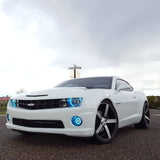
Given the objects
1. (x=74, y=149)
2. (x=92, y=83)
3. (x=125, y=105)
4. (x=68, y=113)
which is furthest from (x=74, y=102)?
(x=125, y=105)

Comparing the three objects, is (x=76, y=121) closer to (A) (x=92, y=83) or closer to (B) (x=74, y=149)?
(B) (x=74, y=149)

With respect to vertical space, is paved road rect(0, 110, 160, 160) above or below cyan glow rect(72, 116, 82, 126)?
below

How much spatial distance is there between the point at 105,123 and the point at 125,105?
0.96 metres

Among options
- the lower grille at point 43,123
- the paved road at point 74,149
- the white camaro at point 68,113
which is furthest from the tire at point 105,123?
the lower grille at point 43,123

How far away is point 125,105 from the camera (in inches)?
159

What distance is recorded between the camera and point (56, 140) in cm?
340

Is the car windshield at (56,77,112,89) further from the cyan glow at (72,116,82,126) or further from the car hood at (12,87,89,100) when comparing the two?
the cyan glow at (72,116,82,126)

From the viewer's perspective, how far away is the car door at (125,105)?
12.4ft

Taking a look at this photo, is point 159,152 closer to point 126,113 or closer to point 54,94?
point 126,113

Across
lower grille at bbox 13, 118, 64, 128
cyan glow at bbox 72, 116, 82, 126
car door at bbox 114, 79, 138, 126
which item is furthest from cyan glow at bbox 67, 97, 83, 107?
car door at bbox 114, 79, 138, 126

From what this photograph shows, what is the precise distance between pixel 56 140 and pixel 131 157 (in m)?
1.39

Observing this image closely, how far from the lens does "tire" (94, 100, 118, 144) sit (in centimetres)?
312

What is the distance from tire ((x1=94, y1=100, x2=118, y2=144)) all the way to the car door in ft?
0.91

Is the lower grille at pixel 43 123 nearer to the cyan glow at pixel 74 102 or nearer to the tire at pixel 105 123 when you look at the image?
the cyan glow at pixel 74 102
